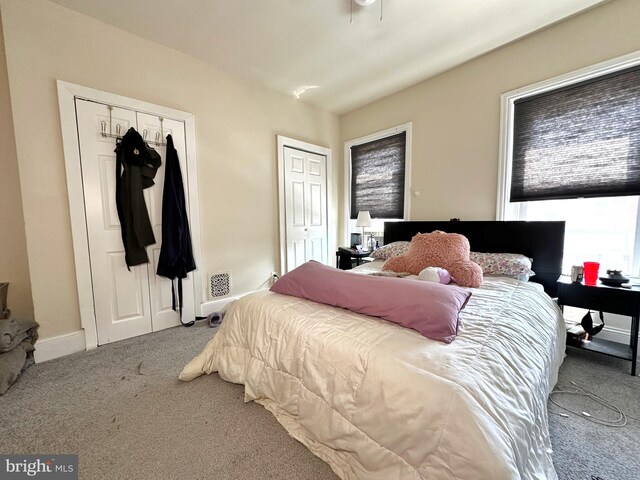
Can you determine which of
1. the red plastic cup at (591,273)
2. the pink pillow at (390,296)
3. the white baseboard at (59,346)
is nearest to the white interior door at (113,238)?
the white baseboard at (59,346)

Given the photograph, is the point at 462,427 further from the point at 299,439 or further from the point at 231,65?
the point at 231,65

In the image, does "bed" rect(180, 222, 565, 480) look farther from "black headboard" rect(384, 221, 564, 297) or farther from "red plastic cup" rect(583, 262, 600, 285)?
"black headboard" rect(384, 221, 564, 297)

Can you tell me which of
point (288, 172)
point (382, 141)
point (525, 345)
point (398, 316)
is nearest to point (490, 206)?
point (382, 141)

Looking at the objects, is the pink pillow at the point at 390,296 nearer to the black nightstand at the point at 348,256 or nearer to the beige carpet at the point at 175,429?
the beige carpet at the point at 175,429

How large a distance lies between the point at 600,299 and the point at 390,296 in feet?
5.77

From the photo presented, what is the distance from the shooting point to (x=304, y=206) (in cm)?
364

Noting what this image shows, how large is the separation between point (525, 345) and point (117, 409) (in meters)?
2.15

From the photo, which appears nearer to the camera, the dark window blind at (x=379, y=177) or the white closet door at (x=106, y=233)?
the white closet door at (x=106, y=233)

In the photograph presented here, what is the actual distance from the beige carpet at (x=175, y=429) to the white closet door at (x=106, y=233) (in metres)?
0.45

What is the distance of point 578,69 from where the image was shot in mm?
2061

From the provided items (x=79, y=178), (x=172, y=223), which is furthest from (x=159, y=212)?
(x=79, y=178)

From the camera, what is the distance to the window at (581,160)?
1.93 m

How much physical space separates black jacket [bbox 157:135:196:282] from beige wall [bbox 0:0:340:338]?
28 centimetres

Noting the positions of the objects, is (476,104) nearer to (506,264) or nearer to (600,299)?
(506,264)
